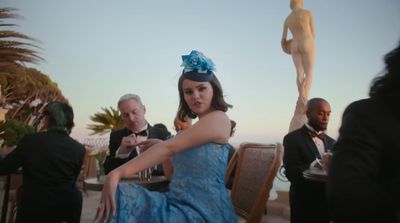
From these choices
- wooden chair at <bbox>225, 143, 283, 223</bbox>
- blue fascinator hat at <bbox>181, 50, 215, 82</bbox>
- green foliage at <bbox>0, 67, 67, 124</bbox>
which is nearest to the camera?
wooden chair at <bbox>225, 143, 283, 223</bbox>

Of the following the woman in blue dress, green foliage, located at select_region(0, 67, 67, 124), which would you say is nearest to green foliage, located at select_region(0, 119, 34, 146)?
the woman in blue dress

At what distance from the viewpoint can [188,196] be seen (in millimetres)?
1244

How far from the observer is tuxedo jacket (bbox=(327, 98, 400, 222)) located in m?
0.62

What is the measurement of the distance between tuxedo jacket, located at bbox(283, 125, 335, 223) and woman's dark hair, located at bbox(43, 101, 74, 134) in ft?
5.60

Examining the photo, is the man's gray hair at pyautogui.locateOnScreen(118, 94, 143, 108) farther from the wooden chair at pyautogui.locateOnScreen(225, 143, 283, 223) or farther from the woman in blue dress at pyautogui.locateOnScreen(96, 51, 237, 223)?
the wooden chair at pyautogui.locateOnScreen(225, 143, 283, 223)

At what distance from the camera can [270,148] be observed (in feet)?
4.55

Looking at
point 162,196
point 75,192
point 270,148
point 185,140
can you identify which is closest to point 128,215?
point 162,196

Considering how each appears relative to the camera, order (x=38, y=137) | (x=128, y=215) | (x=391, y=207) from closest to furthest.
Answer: (x=391, y=207), (x=128, y=215), (x=38, y=137)

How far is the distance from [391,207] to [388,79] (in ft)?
0.94

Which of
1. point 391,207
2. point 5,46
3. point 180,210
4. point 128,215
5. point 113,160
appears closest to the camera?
point 391,207

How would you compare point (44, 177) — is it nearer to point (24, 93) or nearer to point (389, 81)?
point (389, 81)

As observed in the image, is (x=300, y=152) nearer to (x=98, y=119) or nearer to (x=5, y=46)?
(x=5, y=46)

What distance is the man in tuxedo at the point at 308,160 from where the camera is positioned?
7.61 ft

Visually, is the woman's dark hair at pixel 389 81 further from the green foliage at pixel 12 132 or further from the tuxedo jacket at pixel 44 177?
the green foliage at pixel 12 132
